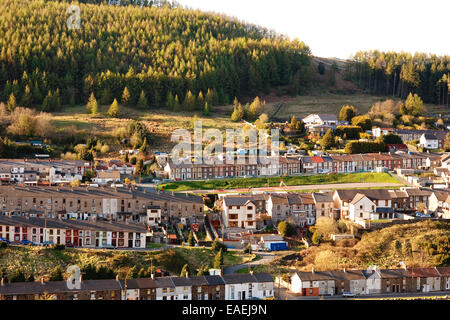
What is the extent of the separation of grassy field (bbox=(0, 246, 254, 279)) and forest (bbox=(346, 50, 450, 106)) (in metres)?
47.5

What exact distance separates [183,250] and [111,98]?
122 feet

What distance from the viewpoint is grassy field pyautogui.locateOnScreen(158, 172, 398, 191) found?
128 ft

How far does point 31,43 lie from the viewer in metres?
68.8

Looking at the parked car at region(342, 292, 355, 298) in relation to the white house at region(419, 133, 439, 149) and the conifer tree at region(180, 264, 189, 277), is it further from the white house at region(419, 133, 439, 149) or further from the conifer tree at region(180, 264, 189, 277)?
the white house at region(419, 133, 439, 149)

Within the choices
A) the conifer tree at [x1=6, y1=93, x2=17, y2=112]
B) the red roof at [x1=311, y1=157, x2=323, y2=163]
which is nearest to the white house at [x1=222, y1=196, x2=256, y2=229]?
the red roof at [x1=311, y1=157, x2=323, y2=163]

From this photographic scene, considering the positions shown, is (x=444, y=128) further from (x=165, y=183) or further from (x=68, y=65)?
(x=68, y=65)

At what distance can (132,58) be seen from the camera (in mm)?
72500

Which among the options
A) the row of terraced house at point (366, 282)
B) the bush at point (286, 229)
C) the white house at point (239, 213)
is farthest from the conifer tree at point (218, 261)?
the white house at point (239, 213)

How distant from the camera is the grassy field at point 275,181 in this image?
38.9m

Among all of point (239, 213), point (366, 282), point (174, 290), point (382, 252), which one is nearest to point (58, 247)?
point (174, 290)

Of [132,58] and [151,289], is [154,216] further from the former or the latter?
[132,58]

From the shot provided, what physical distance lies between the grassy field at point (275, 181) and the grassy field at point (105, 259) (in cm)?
1102

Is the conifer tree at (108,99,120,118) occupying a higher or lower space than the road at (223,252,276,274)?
higher

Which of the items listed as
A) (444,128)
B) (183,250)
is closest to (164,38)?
(444,128)
